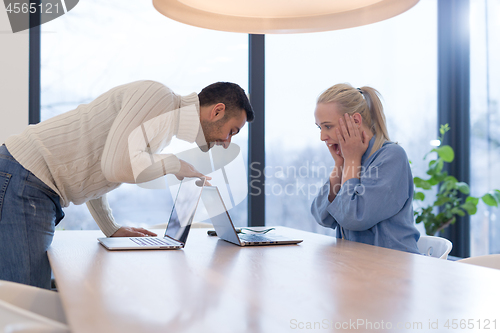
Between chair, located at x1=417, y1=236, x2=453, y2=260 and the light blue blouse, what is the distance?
18cm

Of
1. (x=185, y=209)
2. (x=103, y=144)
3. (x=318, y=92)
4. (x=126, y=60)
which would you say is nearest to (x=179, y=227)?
(x=185, y=209)

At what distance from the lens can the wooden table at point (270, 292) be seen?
25.1 inches

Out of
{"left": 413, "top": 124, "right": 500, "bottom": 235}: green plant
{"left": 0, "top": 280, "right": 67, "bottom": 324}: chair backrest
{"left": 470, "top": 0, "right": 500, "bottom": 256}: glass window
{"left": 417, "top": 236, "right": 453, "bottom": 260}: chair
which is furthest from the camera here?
{"left": 470, "top": 0, "right": 500, "bottom": 256}: glass window

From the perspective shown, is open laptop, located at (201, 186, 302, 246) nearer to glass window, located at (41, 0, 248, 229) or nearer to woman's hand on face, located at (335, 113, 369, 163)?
woman's hand on face, located at (335, 113, 369, 163)

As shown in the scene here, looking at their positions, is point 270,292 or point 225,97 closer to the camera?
point 270,292

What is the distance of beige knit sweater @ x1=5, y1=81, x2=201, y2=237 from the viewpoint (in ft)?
4.50

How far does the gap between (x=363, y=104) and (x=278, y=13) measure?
0.60 metres

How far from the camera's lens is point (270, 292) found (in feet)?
2.65

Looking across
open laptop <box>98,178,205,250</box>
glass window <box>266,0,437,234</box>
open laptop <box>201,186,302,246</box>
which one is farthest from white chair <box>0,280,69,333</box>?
glass window <box>266,0,437,234</box>

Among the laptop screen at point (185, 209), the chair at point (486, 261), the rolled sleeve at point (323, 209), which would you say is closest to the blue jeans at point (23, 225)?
the laptop screen at point (185, 209)

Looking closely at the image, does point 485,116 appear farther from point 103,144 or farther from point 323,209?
point 103,144

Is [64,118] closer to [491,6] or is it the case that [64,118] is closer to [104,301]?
[104,301]

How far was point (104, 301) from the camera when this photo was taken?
738mm

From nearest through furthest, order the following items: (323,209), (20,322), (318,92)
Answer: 1. (20,322)
2. (323,209)
3. (318,92)
